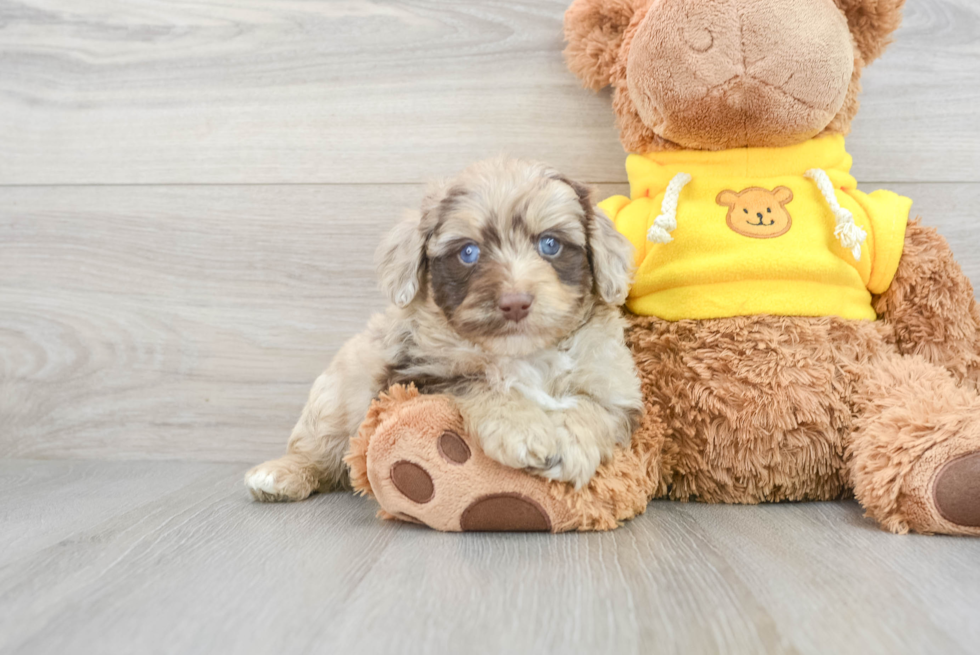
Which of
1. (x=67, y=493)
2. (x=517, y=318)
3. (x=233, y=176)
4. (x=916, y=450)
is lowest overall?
(x=67, y=493)

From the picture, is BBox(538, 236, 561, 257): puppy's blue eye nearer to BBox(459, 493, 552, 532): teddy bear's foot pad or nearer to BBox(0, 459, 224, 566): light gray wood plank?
BBox(459, 493, 552, 532): teddy bear's foot pad

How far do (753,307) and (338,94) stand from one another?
1.40 metres

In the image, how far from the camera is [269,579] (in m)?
1.25

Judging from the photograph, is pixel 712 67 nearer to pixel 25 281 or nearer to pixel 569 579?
pixel 569 579

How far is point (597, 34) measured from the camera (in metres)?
1.85

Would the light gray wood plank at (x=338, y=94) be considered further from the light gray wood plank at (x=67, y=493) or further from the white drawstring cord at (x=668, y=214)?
the light gray wood plank at (x=67, y=493)

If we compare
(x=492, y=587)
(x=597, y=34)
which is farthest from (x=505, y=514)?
(x=597, y=34)

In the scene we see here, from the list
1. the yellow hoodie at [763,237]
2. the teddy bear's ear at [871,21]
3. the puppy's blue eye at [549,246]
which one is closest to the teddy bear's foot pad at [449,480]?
the puppy's blue eye at [549,246]

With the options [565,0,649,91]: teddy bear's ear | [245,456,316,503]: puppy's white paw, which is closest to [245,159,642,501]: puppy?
[245,456,316,503]: puppy's white paw

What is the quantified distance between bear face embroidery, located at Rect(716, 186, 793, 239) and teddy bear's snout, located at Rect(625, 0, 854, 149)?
0.45 feet

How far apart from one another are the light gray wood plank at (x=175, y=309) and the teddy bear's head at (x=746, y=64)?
848 mm

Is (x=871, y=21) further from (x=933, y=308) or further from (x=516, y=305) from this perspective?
(x=516, y=305)

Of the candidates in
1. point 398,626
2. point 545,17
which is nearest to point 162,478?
point 398,626

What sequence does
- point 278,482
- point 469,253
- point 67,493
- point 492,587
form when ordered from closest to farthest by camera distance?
point 492,587
point 469,253
point 278,482
point 67,493
